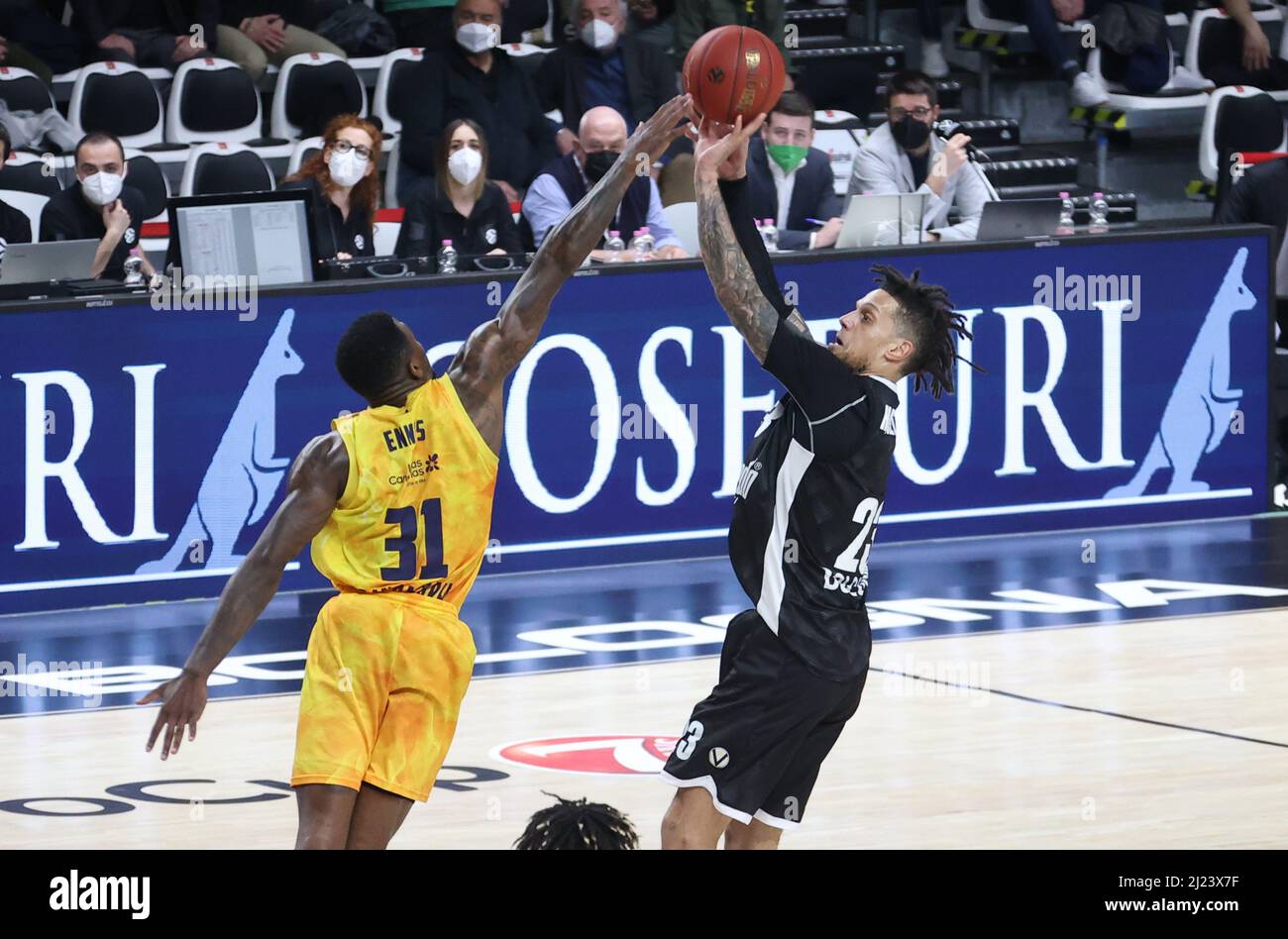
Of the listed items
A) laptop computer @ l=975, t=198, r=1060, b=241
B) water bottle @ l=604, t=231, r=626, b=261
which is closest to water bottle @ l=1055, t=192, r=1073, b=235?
laptop computer @ l=975, t=198, r=1060, b=241

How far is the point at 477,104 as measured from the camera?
43.8 ft

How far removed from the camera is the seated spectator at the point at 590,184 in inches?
466

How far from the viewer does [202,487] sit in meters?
10.4

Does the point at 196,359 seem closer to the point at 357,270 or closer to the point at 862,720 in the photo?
the point at 357,270

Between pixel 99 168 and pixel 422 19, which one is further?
pixel 422 19

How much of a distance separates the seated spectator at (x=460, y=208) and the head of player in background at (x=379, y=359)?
21.6 ft

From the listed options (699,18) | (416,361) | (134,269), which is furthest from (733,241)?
(699,18)

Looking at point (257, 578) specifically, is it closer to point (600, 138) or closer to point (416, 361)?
point (416, 361)

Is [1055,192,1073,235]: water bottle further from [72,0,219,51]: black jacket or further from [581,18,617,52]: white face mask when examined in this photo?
[72,0,219,51]: black jacket

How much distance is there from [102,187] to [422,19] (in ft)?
14.8

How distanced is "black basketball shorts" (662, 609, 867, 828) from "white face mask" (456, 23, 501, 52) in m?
8.58

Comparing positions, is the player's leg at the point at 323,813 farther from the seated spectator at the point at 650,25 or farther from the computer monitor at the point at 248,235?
the seated spectator at the point at 650,25

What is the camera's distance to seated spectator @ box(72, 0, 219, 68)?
14.7 metres

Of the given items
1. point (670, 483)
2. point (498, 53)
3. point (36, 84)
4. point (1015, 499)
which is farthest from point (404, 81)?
point (1015, 499)
